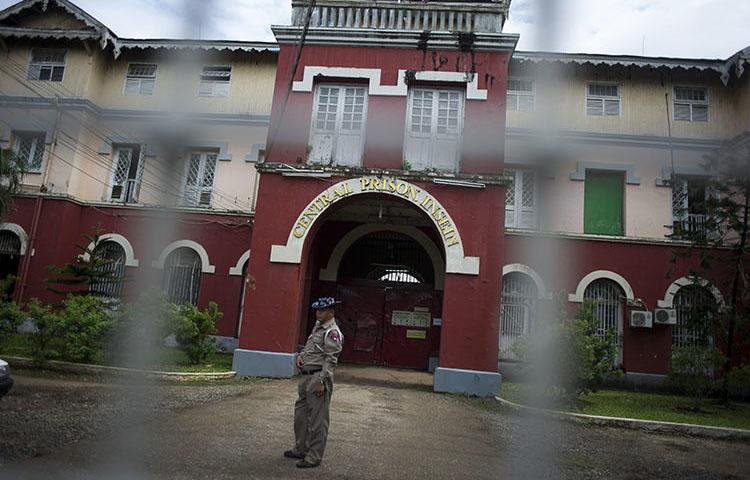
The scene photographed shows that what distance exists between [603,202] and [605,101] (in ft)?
19.2

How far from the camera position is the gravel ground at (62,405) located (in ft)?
16.4

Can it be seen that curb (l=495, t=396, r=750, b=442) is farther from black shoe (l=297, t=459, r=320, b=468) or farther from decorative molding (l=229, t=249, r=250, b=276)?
decorative molding (l=229, t=249, r=250, b=276)

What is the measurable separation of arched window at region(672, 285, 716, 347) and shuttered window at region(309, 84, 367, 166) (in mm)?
7682

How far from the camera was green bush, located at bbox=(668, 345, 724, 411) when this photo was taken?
1027 centimetres

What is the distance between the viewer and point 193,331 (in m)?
10.8

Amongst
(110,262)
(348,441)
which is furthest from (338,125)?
(348,441)

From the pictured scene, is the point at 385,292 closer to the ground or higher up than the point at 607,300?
closer to the ground

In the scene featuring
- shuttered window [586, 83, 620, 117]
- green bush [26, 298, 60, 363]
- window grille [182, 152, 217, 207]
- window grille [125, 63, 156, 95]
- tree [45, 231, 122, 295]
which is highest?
shuttered window [586, 83, 620, 117]

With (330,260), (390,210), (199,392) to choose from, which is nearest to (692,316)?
(390,210)

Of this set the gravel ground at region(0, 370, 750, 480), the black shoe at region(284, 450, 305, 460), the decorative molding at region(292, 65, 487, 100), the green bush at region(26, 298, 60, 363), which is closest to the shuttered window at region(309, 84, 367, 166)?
the decorative molding at region(292, 65, 487, 100)

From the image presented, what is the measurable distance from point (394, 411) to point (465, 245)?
3.86 meters

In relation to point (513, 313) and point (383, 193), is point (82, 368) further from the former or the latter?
point (513, 313)

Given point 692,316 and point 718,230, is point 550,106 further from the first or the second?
point 692,316

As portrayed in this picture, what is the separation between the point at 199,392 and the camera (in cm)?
881
